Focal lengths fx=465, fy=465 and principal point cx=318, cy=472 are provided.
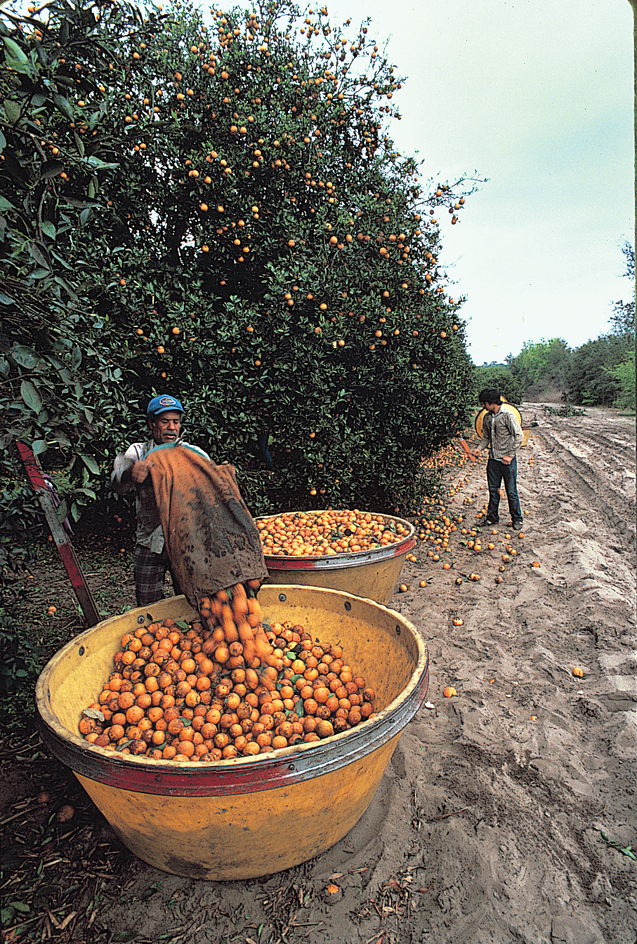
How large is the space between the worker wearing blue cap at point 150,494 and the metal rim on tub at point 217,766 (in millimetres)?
1630

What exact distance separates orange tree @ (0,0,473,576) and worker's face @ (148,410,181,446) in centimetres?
162

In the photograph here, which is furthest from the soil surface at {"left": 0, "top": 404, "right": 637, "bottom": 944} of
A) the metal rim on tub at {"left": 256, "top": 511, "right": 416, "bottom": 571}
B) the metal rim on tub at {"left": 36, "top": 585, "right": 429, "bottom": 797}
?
the metal rim on tub at {"left": 256, "top": 511, "right": 416, "bottom": 571}

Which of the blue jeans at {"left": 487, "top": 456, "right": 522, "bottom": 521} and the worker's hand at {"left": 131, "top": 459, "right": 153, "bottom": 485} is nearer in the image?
the worker's hand at {"left": 131, "top": 459, "right": 153, "bottom": 485}

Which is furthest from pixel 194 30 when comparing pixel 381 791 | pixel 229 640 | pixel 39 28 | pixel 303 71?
pixel 381 791

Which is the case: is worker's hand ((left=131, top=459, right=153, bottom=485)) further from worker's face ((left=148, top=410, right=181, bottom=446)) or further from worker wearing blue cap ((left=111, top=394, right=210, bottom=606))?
worker's face ((left=148, top=410, right=181, bottom=446))

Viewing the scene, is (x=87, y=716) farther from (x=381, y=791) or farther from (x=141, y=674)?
(x=381, y=791)

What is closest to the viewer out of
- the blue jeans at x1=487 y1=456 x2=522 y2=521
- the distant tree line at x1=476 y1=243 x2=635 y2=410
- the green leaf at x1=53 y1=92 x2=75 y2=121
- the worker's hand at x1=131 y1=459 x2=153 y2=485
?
the green leaf at x1=53 y1=92 x2=75 y2=121

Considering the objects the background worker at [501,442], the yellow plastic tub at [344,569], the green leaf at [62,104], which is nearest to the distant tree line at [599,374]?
the background worker at [501,442]

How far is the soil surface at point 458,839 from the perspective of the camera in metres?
2.16

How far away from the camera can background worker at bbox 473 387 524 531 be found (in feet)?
24.7

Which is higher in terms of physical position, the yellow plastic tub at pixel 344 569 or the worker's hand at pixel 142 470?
the worker's hand at pixel 142 470

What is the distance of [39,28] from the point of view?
6.16ft

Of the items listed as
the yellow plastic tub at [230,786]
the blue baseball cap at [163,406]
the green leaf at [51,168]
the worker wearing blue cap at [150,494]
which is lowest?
the yellow plastic tub at [230,786]

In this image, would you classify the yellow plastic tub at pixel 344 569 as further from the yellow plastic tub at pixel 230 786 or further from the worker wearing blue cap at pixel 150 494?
the yellow plastic tub at pixel 230 786
